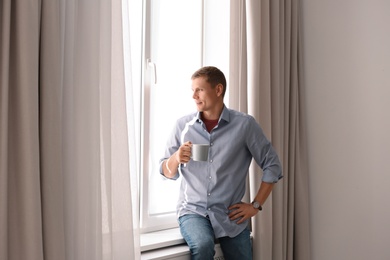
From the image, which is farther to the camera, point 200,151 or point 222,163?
point 222,163

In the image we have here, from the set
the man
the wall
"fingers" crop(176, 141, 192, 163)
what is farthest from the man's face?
the wall

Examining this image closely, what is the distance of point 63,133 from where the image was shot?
1.77m

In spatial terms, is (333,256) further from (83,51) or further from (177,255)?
(83,51)

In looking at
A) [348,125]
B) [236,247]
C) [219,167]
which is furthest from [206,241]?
[348,125]

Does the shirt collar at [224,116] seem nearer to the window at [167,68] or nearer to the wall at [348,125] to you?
the window at [167,68]

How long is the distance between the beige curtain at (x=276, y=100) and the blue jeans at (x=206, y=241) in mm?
303

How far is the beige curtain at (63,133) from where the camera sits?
1.56 meters

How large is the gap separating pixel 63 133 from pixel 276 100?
1533 millimetres

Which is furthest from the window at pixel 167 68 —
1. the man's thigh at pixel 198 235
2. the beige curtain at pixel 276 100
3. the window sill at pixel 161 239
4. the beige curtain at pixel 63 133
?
the beige curtain at pixel 63 133

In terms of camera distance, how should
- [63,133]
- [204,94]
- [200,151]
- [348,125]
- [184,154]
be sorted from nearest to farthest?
[63,133], [200,151], [184,154], [204,94], [348,125]

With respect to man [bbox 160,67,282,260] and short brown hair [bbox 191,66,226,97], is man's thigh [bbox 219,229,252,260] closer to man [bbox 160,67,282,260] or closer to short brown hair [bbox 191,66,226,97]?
man [bbox 160,67,282,260]

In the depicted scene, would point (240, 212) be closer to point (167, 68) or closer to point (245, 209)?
point (245, 209)

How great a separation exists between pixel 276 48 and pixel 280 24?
0.64 ft

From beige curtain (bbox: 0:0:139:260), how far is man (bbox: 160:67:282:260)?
0.51 m
